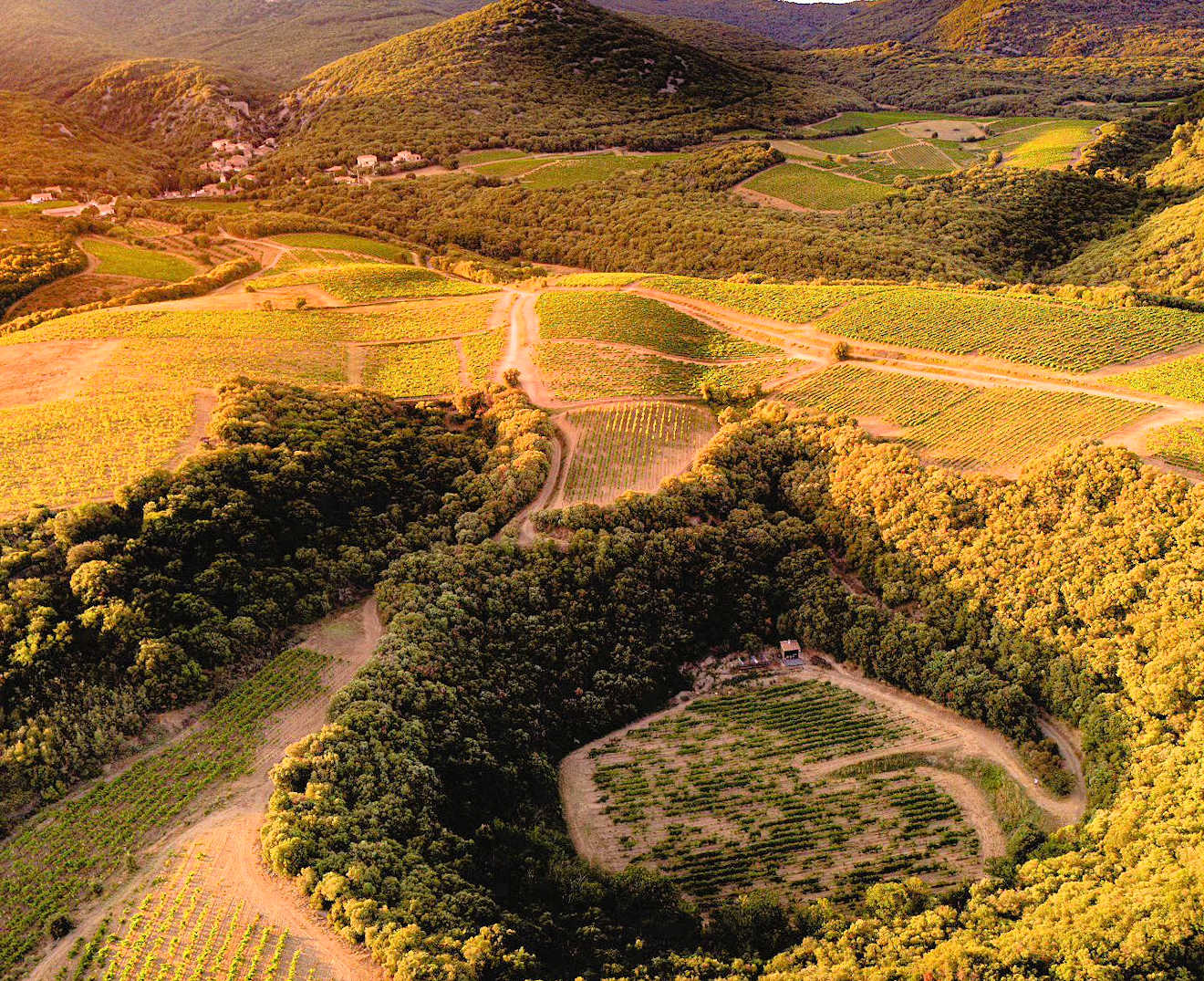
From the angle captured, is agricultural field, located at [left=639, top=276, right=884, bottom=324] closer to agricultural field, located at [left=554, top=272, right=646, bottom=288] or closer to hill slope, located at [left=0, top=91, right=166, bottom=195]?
agricultural field, located at [left=554, top=272, right=646, bottom=288]

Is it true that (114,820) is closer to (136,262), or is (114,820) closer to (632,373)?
(632,373)

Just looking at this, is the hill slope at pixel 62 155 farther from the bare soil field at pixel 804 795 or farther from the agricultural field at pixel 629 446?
the bare soil field at pixel 804 795

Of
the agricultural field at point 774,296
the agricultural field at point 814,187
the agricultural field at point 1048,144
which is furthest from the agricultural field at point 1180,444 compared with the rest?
the agricultural field at point 1048,144

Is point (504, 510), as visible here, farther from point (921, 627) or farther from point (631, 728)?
point (921, 627)

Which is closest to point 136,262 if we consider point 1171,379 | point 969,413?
point 969,413

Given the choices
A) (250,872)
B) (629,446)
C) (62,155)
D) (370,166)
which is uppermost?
(62,155)

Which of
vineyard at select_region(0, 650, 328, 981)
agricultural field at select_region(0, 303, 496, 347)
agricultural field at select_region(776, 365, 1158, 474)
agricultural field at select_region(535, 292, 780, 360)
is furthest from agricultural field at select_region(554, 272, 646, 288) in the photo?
vineyard at select_region(0, 650, 328, 981)
